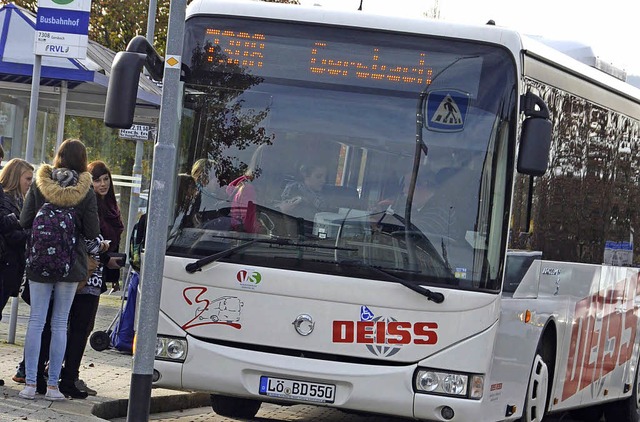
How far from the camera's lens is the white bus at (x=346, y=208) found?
932cm

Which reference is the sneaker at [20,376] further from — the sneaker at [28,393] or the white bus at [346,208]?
the white bus at [346,208]

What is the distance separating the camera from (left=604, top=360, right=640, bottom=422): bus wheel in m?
14.4

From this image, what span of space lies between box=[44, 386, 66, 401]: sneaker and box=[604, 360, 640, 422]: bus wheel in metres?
6.33

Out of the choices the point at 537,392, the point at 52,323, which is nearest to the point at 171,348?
the point at 52,323

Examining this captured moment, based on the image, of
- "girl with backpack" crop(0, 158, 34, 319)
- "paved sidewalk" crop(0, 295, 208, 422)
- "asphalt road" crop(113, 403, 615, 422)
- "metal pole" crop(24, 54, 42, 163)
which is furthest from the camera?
"metal pole" crop(24, 54, 42, 163)

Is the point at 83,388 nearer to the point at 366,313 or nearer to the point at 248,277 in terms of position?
the point at 248,277

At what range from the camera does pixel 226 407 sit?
38.4 ft

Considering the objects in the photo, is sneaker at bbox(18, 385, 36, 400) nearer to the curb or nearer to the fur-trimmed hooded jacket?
the curb

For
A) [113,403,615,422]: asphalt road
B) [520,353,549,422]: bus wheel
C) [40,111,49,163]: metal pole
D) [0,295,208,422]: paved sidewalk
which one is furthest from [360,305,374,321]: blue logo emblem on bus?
[40,111,49,163]: metal pole

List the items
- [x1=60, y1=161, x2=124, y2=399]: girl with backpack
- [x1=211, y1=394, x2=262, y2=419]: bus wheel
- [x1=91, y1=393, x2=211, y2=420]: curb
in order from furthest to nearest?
1. [x1=211, y1=394, x2=262, y2=419]: bus wheel
2. [x1=60, y1=161, x2=124, y2=399]: girl with backpack
3. [x1=91, y1=393, x2=211, y2=420]: curb

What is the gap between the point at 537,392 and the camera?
10836 mm

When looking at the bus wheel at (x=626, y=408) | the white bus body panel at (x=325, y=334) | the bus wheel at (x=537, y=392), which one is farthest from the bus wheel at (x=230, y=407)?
the bus wheel at (x=626, y=408)

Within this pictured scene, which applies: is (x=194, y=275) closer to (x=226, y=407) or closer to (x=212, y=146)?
(x=212, y=146)


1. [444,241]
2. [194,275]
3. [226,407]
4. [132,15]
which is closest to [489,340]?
[444,241]
